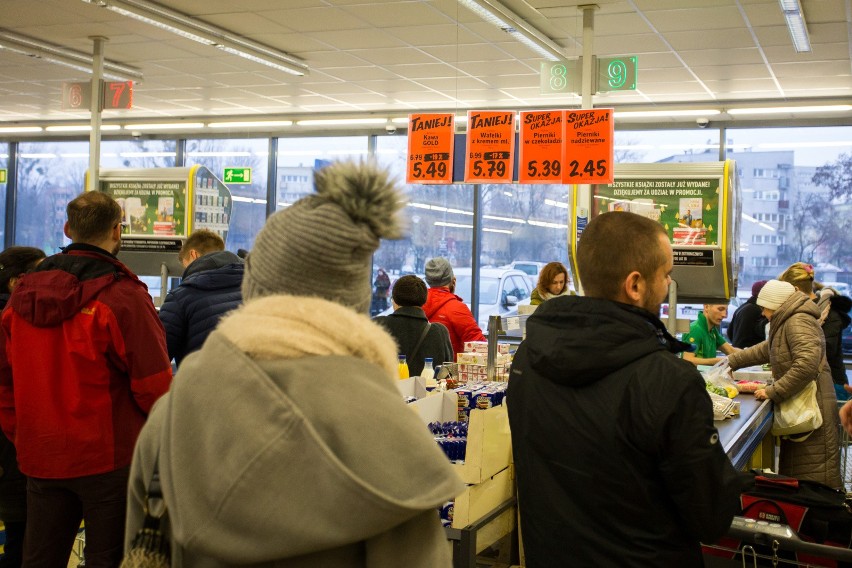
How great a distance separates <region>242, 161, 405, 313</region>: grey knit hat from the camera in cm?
136

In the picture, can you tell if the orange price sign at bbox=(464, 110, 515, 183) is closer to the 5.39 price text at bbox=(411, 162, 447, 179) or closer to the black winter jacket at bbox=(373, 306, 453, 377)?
the 5.39 price text at bbox=(411, 162, 447, 179)

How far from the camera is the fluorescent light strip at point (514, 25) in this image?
6.55 meters

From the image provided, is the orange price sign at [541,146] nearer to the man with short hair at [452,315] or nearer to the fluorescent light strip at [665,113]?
the man with short hair at [452,315]

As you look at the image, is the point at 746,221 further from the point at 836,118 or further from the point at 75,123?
the point at 75,123

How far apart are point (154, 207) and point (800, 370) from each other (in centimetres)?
504

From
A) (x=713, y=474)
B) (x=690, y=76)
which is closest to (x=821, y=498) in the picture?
(x=713, y=474)

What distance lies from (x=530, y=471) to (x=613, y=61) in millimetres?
5332

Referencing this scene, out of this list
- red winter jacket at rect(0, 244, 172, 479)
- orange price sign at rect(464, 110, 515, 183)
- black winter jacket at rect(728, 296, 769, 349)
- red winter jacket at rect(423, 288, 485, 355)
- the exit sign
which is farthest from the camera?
the exit sign

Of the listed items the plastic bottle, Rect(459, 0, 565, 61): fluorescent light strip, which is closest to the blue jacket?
the plastic bottle

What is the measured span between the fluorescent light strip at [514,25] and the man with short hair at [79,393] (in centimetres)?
416

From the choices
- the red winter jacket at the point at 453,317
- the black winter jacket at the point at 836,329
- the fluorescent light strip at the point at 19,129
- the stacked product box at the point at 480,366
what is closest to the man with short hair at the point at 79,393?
the stacked product box at the point at 480,366

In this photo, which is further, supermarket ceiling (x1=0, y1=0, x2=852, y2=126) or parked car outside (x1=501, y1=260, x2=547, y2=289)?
parked car outside (x1=501, y1=260, x2=547, y2=289)

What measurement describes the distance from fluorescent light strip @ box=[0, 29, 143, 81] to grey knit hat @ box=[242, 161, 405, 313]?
26.2 feet

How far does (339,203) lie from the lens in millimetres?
1400
